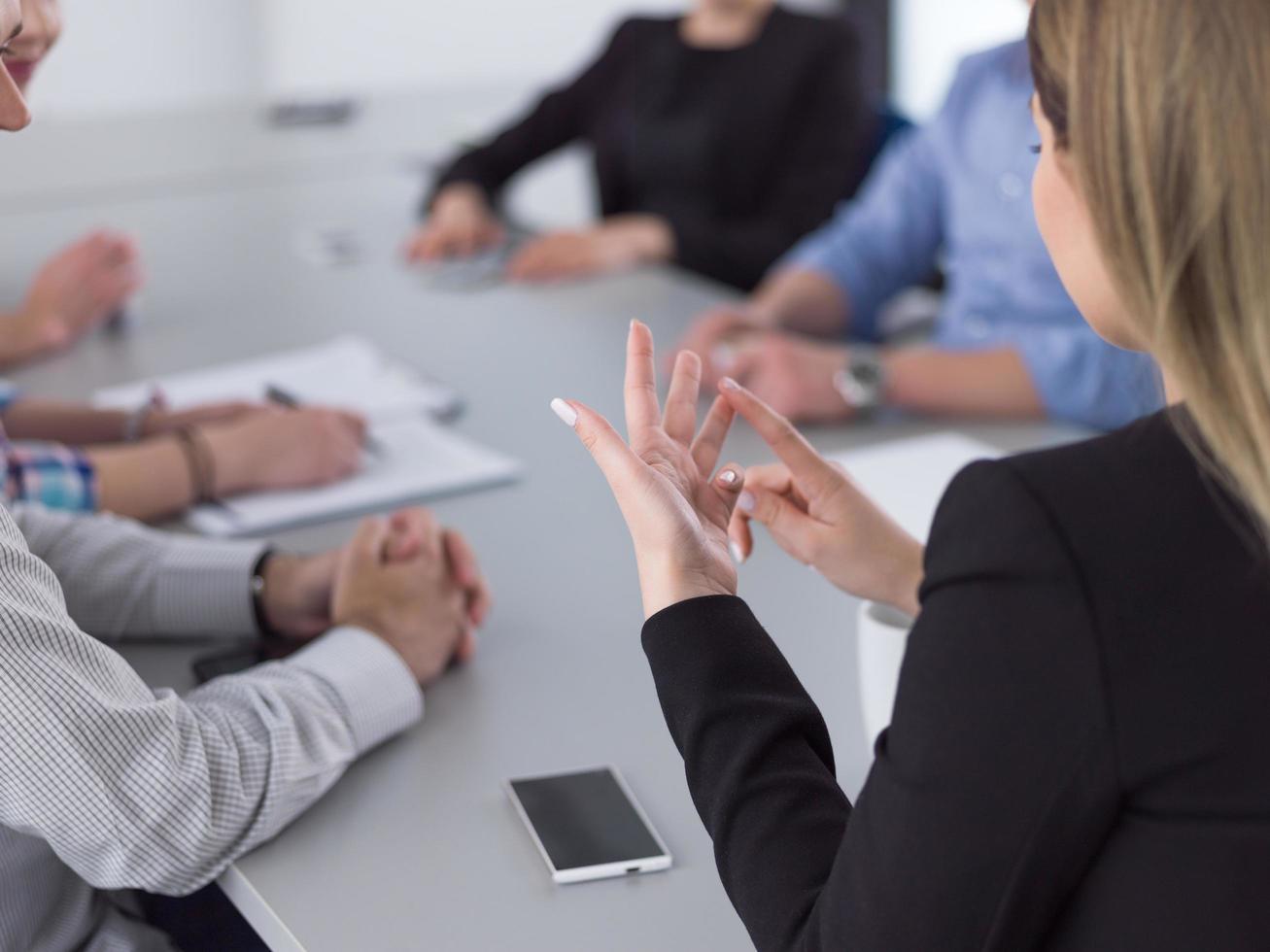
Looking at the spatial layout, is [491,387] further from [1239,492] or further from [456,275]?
[1239,492]

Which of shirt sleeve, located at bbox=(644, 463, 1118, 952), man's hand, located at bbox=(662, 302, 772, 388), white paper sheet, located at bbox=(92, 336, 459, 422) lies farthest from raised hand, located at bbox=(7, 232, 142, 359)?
shirt sleeve, located at bbox=(644, 463, 1118, 952)

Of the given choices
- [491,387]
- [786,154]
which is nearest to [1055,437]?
[491,387]

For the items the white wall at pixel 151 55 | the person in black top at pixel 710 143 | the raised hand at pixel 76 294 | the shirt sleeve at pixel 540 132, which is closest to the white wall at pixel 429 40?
the white wall at pixel 151 55

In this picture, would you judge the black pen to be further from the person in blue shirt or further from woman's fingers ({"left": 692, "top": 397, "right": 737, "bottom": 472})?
woman's fingers ({"left": 692, "top": 397, "right": 737, "bottom": 472})

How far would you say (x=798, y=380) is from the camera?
1651 millimetres

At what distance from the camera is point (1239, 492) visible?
2.01 ft

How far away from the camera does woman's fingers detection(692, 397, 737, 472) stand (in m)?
0.99

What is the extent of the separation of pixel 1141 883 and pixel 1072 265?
0.28 m

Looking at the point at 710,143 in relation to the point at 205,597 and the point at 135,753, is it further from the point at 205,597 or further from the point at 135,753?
the point at 135,753

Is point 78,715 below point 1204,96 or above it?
below

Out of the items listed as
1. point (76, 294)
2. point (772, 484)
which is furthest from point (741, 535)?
point (76, 294)

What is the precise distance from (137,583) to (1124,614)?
85 cm

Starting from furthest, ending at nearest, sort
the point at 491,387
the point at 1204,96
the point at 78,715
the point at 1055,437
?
the point at 491,387
the point at 1055,437
the point at 78,715
the point at 1204,96

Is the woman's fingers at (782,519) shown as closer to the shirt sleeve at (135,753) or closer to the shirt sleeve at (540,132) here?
the shirt sleeve at (135,753)
